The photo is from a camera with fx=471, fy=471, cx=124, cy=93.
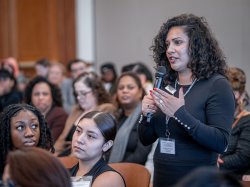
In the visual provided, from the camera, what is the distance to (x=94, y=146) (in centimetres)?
240

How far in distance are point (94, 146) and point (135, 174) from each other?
1.07 feet

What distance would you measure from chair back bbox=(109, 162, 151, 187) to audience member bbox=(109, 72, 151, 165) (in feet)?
2.39

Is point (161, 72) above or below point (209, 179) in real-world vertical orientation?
above

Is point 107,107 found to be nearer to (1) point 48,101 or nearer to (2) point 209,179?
(1) point 48,101

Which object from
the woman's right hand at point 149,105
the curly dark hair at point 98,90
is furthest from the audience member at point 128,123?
the woman's right hand at point 149,105

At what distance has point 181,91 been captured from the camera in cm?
212

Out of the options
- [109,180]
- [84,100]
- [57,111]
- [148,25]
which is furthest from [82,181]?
[148,25]

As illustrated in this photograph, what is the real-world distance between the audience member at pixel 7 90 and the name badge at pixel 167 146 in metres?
3.35

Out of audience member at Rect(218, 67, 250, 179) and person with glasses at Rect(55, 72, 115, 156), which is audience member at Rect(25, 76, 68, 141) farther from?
audience member at Rect(218, 67, 250, 179)

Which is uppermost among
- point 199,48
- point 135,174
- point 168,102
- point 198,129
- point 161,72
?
point 199,48

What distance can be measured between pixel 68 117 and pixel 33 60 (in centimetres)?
437

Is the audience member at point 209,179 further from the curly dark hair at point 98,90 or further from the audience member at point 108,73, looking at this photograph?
the audience member at point 108,73

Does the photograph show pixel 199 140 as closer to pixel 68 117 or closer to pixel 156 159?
pixel 156 159

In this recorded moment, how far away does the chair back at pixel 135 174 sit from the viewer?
8.25 ft
